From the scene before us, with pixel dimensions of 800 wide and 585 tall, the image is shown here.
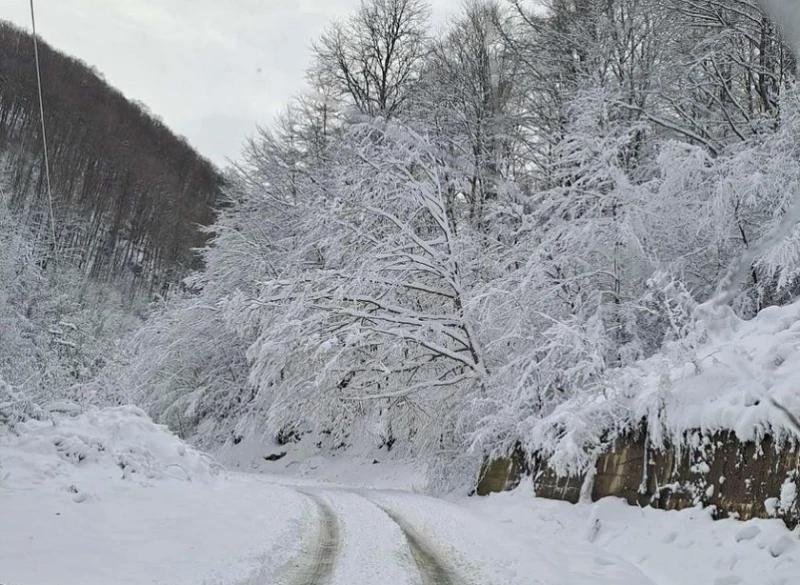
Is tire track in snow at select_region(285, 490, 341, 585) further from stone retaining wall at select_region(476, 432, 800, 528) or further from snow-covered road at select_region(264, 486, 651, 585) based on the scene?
stone retaining wall at select_region(476, 432, 800, 528)

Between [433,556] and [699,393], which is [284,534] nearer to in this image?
[433,556]

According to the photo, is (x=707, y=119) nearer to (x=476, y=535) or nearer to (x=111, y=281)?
(x=476, y=535)

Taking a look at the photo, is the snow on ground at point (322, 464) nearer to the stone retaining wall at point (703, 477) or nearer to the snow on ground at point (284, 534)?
the snow on ground at point (284, 534)

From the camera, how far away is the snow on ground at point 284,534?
190 inches

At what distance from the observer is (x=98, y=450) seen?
870cm

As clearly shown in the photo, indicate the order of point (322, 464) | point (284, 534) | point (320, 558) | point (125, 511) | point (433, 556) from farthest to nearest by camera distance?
point (322, 464), point (125, 511), point (284, 534), point (433, 556), point (320, 558)

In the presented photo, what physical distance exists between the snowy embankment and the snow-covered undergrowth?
3586 mm

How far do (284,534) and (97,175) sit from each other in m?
63.8

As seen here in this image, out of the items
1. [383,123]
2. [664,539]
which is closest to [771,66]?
[383,123]

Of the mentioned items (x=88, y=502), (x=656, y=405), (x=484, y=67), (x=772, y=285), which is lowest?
(x=88, y=502)

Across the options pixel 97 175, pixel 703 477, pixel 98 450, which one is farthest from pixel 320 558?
pixel 97 175

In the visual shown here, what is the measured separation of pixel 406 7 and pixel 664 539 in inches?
747

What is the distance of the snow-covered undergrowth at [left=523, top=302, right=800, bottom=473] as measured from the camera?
560cm

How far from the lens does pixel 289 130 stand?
22.7 meters
